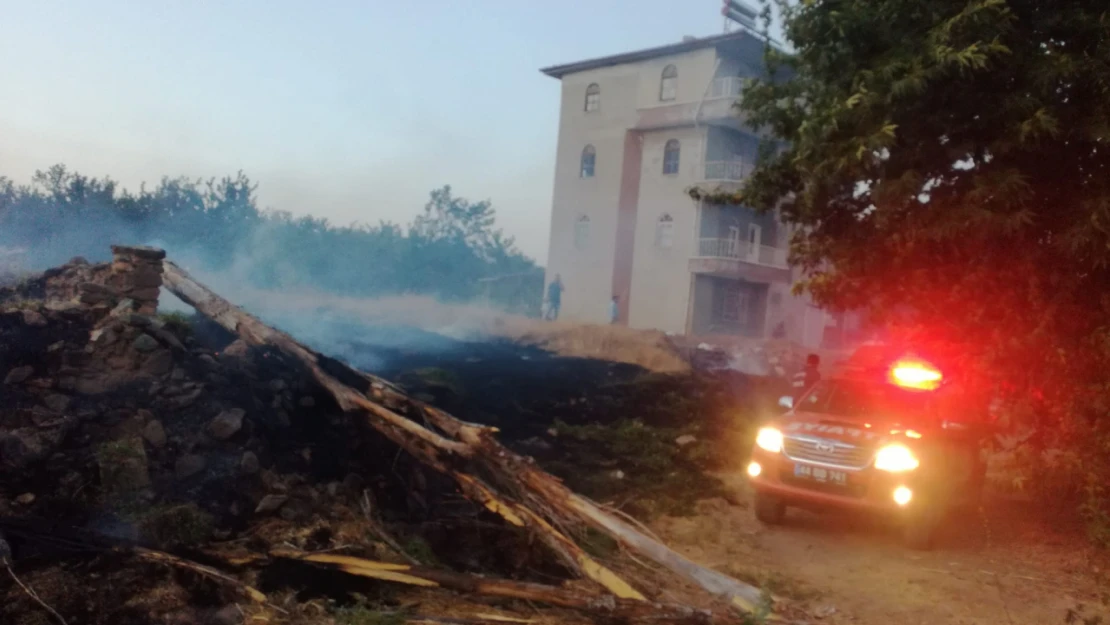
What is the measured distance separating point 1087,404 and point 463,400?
28.5 feet

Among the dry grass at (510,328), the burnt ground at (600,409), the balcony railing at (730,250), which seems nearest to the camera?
the burnt ground at (600,409)

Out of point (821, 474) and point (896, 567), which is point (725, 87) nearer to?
point (821, 474)

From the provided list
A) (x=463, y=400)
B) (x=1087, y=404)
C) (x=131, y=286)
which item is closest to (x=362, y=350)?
(x=463, y=400)

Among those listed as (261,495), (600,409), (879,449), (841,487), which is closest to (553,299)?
(600,409)

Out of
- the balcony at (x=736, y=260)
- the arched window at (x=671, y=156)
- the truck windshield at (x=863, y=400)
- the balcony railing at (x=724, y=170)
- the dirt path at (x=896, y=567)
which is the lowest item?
the dirt path at (x=896, y=567)

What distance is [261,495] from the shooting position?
7.33 m

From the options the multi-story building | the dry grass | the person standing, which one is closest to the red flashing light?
the dry grass

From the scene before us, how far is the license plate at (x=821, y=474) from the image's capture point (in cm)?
798

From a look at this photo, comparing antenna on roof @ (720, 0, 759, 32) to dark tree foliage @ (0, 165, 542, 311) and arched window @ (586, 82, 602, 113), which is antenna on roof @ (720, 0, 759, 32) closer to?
arched window @ (586, 82, 602, 113)

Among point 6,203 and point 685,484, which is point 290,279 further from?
point 685,484

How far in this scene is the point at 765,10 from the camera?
33.9 ft

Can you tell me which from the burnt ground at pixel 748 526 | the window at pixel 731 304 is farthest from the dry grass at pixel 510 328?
the window at pixel 731 304

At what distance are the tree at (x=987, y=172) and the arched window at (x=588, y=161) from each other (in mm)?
27037

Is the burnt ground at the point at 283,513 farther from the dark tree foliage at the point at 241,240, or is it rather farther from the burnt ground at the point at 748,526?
the dark tree foliage at the point at 241,240
